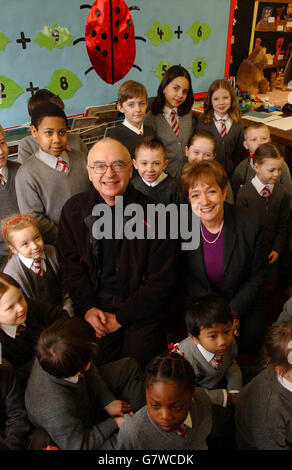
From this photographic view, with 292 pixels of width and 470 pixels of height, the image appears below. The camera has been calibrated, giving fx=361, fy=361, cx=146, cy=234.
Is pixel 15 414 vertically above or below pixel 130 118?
below

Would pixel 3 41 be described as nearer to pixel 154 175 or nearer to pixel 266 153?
pixel 154 175

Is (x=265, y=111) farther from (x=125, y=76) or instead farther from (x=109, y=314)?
(x=109, y=314)

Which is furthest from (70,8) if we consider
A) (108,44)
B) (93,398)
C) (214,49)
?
(93,398)

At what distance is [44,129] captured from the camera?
2059mm

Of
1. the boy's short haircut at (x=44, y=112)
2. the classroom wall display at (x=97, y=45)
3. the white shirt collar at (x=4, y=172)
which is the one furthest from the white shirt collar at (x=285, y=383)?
the classroom wall display at (x=97, y=45)

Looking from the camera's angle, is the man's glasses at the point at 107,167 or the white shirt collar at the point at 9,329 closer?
the white shirt collar at the point at 9,329

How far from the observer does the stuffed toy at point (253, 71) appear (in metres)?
4.61

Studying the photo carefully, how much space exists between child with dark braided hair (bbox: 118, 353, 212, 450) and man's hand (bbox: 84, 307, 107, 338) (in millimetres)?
560

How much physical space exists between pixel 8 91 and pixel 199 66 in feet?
7.71

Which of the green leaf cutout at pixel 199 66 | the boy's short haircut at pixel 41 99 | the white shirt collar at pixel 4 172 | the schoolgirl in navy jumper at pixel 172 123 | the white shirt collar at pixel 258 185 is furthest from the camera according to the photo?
the green leaf cutout at pixel 199 66

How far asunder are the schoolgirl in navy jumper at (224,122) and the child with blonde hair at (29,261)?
5.79ft

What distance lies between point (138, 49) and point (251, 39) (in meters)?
1.90

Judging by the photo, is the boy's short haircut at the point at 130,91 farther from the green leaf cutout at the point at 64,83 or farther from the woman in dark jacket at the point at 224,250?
the woman in dark jacket at the point at 224,250

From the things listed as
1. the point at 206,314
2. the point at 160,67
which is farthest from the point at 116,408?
the point at 160,67
